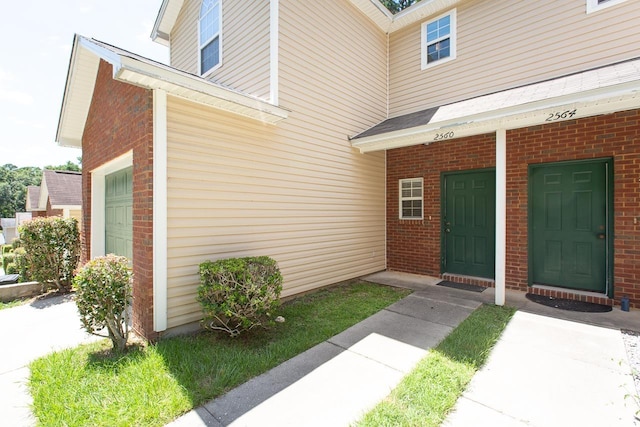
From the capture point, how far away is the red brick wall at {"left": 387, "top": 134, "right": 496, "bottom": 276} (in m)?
6.29

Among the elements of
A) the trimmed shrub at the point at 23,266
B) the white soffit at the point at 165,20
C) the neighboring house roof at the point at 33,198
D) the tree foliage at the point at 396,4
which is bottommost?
the trimmed shrub at the point at 23,266

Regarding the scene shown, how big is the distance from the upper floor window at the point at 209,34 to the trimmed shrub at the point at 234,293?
5.13 m

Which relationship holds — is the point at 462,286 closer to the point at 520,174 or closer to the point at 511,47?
the point at 520,174

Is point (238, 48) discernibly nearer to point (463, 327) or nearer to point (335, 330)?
point (335, 330)

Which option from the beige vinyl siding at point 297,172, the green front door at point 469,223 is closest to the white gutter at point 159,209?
the beige vinyl siding at point 297,172

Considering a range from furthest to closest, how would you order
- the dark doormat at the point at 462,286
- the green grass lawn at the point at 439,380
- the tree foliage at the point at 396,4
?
the tree foliage at the point at 396,4, the dark doormat at the point at 462,286, the green grass lawn at the point at 439,380

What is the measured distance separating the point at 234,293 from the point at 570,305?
5.43m

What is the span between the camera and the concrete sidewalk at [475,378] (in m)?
2.31

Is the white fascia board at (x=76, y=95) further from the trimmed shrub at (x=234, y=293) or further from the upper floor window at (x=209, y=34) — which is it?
the trimmed shrub at (x=234, y=293)

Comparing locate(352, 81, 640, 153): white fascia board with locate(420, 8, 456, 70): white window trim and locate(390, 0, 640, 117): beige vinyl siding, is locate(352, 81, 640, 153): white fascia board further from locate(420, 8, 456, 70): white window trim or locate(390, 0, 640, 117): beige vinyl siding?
locate(420, 8, 456, 70): white window trim

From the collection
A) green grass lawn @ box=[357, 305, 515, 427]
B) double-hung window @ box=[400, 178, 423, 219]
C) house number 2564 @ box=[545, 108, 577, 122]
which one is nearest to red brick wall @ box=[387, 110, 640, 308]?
double-hung window @ box=[400, 178, 423, 219]

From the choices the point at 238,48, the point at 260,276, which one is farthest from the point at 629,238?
the point at 238,48

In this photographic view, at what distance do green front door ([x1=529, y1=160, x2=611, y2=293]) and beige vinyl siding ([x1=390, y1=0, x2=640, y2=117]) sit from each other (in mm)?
1957

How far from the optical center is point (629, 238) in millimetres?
4629
